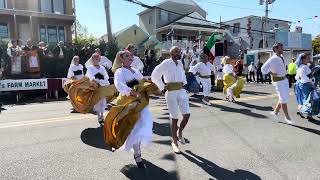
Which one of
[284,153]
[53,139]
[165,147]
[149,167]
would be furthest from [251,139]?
[53,139]

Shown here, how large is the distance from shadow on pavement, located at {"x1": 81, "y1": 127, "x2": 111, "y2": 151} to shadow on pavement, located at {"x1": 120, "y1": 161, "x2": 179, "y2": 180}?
51.8 inches

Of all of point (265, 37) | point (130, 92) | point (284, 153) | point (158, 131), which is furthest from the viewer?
point (265, 37)

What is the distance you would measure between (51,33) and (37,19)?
63.8 inches

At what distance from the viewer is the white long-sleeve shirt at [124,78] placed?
6309 millimetres

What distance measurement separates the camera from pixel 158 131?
9117mm

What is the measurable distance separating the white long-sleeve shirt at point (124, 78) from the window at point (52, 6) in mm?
26495

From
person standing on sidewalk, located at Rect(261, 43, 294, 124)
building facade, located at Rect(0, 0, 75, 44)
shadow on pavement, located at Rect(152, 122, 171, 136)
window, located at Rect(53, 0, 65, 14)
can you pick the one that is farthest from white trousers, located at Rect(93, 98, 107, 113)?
window, located at Rect(53, 0, 65, 14)

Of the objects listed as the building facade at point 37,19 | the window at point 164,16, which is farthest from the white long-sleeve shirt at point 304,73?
the window at point 164,16

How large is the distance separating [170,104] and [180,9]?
43152 mm

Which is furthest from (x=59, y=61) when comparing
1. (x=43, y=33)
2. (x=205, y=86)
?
(x=43, y=33)

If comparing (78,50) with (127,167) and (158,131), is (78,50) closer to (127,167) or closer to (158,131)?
(158,131)

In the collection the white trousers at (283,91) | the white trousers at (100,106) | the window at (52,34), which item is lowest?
the white trousers at (100,106)

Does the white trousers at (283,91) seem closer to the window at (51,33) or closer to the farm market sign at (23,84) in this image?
the farm market sign at (23,84)

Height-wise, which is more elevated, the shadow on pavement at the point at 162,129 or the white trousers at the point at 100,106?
the white trousers at the point at 100,106
